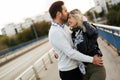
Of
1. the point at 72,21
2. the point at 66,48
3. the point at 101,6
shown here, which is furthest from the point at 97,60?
the point at 101,6

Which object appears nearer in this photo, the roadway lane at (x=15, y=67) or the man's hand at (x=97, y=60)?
the man's hand at (x=97, y=60)

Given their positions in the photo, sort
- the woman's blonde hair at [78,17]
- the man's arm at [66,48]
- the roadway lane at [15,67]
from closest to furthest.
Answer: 1. the man's arm at [66,48]
2. the woman's blonde hair at [78,17]
3. the roadway lane at [15,67]

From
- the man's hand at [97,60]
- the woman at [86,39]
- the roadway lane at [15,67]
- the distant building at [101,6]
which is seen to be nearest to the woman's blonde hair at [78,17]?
the woman at [86,39]

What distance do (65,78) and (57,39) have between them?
0.63 metres

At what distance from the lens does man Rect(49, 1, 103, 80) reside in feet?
13.3

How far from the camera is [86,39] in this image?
4152 mm

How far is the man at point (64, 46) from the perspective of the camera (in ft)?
13.3

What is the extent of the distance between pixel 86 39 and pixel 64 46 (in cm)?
33

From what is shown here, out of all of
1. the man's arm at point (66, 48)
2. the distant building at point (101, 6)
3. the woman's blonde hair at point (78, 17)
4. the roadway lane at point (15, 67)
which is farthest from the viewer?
the distant building at point (101, 6)

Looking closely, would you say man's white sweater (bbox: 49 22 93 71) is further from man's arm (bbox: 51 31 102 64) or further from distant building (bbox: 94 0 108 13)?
distant building (bbox: 94 0 108 13)

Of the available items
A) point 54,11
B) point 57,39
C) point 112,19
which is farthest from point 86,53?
point 112,19

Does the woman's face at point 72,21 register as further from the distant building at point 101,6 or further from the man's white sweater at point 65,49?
the distant building at point 101,6

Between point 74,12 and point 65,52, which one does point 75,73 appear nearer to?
point 65,52

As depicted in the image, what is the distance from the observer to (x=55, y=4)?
4148mm
